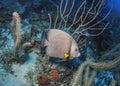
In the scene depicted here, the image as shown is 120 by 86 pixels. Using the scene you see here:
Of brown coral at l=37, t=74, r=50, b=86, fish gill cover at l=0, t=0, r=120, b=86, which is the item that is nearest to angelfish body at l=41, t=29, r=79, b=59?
fish gill cover at l=0, t=0, r=120, b=86

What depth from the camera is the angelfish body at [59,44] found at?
9.74 feet

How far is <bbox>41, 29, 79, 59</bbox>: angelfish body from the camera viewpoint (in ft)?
9.74

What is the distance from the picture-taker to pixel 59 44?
3.00 m

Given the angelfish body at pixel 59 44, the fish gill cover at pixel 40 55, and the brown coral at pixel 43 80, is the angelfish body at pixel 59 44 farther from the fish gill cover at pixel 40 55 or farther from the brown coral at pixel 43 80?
the brown coral at pixel 43 80

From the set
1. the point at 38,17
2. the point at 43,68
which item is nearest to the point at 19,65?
the point at 43,68

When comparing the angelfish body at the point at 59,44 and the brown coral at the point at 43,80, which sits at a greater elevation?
the angelfish body at the point at 59,44

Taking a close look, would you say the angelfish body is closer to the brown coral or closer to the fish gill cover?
the fish gill cover

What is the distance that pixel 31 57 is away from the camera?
3582mm

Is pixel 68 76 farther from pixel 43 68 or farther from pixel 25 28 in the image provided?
pixel 25 28

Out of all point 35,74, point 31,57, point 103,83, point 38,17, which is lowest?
point 103,83

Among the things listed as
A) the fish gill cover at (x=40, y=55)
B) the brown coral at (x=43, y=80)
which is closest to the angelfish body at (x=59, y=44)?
the fish gill cover at (x=40, y=55)

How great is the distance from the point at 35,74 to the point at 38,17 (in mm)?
1428

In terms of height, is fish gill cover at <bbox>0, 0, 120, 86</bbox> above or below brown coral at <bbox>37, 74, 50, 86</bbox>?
above

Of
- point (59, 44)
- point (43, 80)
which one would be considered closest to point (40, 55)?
point (43, 80)
